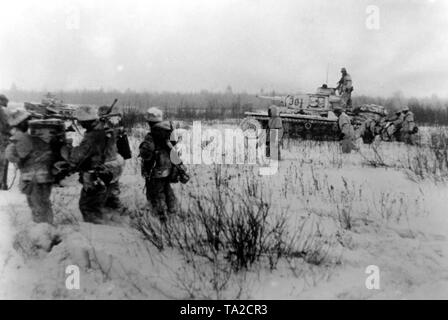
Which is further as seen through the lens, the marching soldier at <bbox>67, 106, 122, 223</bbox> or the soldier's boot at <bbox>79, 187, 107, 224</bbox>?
the soldier's boot at <bbox>79, 187, 107, 224</bbox>

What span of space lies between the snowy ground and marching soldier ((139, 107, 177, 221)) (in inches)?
19.4

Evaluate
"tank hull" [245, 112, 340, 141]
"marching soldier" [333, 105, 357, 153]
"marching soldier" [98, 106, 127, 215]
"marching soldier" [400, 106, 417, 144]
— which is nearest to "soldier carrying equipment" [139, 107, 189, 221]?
"marching soldier" [98, 106, 127, 215]

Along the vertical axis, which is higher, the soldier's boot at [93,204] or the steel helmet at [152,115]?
the steel helmet at [152,115]

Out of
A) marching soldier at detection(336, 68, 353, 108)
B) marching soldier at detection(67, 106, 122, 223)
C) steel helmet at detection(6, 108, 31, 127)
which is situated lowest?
marching soldier at detection(67, 106, 122, 223)

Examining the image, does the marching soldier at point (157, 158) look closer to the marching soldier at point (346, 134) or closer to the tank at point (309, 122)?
the marching soldier at point (346, 134)

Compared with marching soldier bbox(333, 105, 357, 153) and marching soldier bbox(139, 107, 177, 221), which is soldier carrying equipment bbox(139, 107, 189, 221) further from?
marching soldier bbox(333, 105, 357, 153)

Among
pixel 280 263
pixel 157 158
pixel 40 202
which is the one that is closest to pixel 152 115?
pixel 157 158

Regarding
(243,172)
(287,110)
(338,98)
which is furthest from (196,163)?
(338,98)

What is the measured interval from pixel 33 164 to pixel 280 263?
286 cm

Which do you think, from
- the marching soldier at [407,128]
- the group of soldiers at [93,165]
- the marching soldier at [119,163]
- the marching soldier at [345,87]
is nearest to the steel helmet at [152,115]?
the group of soldiers at [93,165]

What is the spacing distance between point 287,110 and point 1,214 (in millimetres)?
12952

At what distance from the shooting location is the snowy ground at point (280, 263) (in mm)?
3275

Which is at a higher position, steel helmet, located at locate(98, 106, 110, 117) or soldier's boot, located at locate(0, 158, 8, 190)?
steel helmet, located at locate(98, 106, 110, 117)

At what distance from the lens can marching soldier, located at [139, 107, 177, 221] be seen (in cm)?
482
